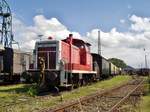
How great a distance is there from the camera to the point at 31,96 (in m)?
18.7

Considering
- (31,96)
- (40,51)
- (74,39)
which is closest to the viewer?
(31,96)

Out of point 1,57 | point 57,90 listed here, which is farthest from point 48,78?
point 1,57

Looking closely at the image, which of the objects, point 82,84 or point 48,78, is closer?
point 48,78

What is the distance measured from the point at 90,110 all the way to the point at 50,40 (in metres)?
9.34

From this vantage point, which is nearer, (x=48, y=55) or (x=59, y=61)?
(x=59, y=61)

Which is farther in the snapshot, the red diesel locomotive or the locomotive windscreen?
the locomotive windscreen

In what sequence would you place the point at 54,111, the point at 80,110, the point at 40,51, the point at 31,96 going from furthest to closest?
the point at 40,51
the point at 31,96
the point at 80,110
the point at 54,111

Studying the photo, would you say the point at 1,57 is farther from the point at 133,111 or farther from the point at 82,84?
the point at 133,111

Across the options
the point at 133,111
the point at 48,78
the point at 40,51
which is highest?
the point at 40,51

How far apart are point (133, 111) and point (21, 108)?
176 inches

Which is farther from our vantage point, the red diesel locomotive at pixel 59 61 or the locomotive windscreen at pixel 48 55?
the locomotive windscreen at pixel 48 55

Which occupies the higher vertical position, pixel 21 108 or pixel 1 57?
pixel 1 57

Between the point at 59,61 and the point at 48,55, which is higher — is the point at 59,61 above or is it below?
below

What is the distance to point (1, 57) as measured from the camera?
107 feet
